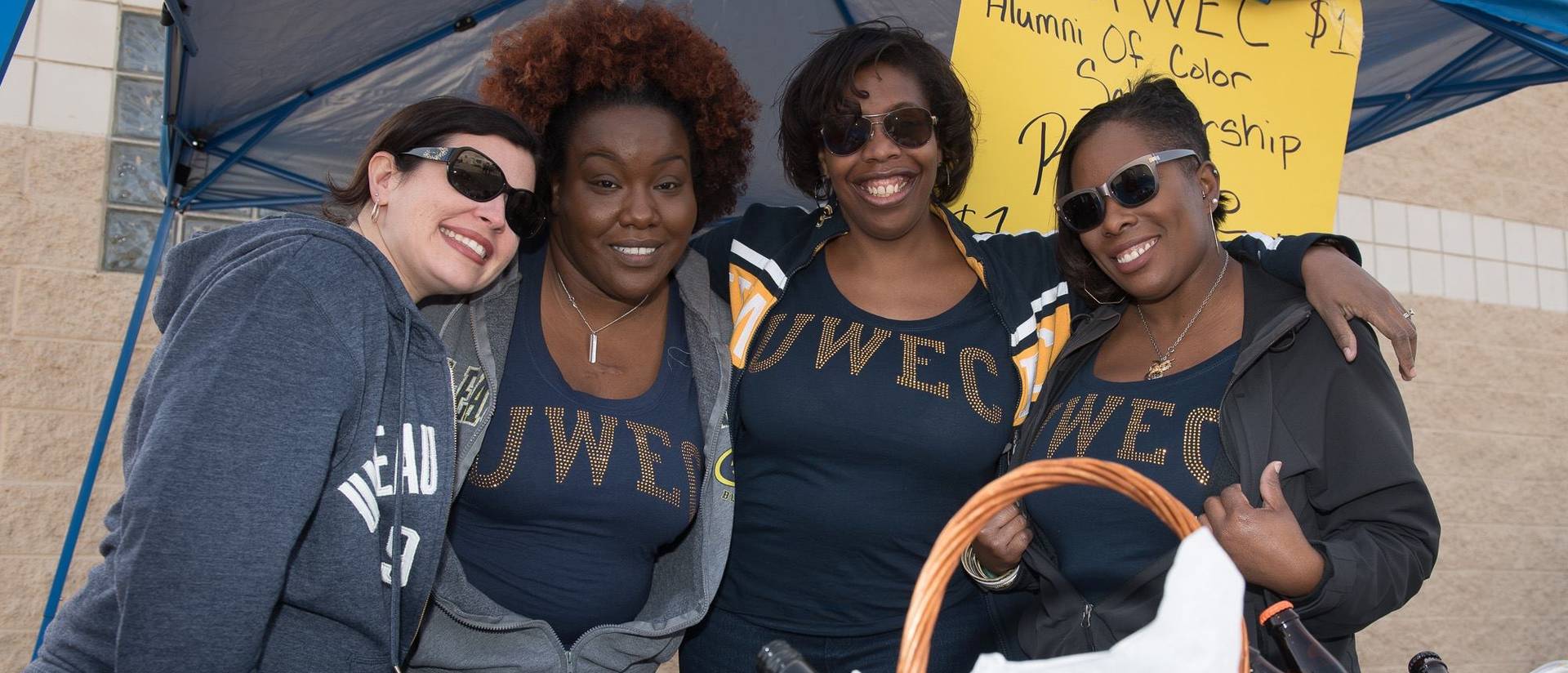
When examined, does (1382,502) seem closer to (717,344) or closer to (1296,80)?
(717,344)

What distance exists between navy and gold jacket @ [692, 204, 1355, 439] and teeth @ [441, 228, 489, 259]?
675 millimetres

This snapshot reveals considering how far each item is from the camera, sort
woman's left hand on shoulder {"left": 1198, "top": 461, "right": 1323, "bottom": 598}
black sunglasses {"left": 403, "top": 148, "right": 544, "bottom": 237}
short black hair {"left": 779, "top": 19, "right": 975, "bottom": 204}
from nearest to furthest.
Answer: woman's left hand on shoulder {"left": 1198, "top": 461, "right": 1323, "bottom": 598}, black sunglasses {"left": 403, "top": 148, "right": 544, "bottom": 237}, short black hair {"left": 779, "top": 19, "right": 975, "bottom": 204}

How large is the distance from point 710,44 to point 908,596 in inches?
55.6

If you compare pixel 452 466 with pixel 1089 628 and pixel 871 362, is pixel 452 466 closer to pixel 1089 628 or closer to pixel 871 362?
pixel 871 362

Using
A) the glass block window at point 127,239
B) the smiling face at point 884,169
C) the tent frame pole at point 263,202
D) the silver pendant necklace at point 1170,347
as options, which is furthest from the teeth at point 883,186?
the glass block window at point 127,239

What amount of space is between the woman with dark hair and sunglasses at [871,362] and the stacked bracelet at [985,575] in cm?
11

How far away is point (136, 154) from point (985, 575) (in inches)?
155

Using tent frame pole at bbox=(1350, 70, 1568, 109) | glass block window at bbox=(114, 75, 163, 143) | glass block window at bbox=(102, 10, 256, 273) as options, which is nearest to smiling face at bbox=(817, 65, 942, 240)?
tent frame pole at bbox=(1350, 70, 1568, 109)

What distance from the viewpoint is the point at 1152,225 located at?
7.19 ft

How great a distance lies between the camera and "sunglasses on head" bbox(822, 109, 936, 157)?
8.15 ft

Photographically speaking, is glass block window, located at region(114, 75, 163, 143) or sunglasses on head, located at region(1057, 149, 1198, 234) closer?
sunglasses on head, located at region(1057, 149, 1198, 234)

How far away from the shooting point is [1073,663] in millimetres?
1045

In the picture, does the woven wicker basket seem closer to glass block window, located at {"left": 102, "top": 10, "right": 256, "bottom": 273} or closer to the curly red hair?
the curly red hair

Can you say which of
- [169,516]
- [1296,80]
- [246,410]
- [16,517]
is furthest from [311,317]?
[16,517]
